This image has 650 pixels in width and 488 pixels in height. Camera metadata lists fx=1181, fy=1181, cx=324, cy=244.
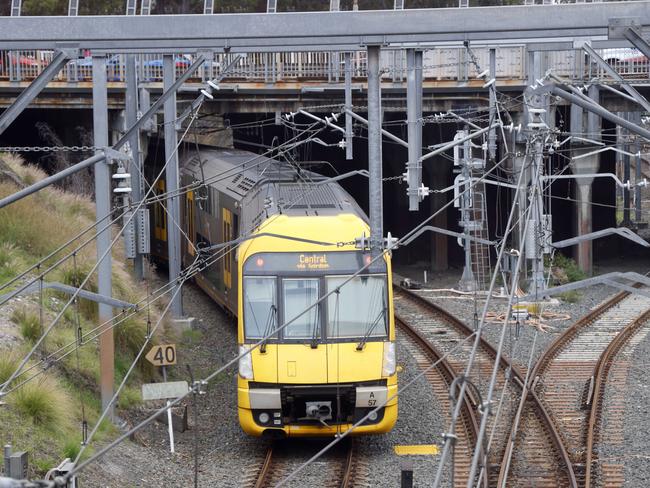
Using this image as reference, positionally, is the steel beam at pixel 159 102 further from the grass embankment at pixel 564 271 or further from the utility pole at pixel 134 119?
the grass embankment at pixel 564 271

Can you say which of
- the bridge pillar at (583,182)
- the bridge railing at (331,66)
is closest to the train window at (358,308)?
the bridge railing at (331,66)

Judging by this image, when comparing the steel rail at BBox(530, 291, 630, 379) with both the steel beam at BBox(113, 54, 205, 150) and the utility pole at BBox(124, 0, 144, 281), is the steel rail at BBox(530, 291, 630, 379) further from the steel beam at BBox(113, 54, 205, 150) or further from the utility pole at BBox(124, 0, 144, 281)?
the steel beam at BBox(113, 54, 205, 150)

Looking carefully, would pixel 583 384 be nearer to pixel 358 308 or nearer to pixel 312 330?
pixel 358 308

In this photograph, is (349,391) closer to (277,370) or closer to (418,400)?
(277,370)

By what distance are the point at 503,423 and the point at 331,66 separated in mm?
16491

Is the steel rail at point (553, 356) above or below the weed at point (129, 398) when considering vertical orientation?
below

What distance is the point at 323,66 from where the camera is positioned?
31.7 metres

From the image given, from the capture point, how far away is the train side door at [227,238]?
20047 mm

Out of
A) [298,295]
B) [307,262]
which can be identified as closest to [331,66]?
[307,262]

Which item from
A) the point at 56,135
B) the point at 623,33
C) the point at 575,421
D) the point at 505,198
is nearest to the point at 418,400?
the point at 575,421

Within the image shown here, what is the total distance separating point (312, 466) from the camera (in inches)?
575

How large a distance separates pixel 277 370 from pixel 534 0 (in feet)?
17.8

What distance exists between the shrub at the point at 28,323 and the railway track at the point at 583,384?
21.9ft

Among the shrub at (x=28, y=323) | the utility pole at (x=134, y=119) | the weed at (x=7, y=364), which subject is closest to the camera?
the weed at (x=7, y=364)
